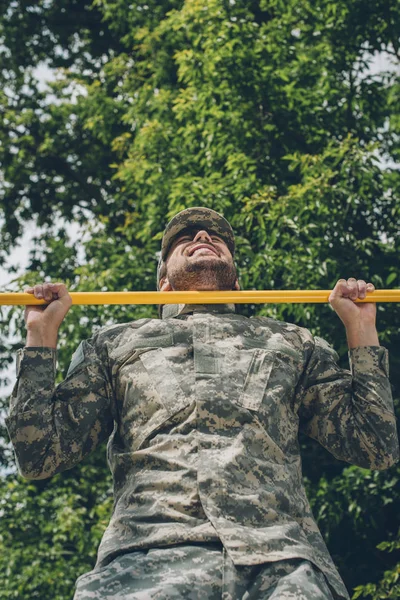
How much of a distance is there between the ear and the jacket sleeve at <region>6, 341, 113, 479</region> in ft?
1.96

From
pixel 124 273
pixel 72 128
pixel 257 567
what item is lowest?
pixel 257 567

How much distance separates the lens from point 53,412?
329 centimetres

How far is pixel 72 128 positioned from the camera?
14.9 meters

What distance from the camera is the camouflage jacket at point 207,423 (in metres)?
3.05

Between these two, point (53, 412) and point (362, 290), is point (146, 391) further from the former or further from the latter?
point (362, 290)

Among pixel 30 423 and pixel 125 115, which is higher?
pixel 125 115

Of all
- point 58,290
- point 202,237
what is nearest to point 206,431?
point 58,290

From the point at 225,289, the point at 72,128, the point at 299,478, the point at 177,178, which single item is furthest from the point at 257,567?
the point at 72,128

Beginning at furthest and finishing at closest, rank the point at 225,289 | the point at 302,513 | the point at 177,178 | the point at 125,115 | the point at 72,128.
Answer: the point at 72,128
the point at 125,115
the point at 177,178
the point at 225,289
the point at 302,513

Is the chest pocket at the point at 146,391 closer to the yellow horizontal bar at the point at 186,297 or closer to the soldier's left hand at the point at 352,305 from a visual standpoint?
the yellow horizontal bar at the point at 186,297

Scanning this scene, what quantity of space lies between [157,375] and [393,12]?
8297 mm

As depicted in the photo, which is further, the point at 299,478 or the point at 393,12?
the point at 393,12

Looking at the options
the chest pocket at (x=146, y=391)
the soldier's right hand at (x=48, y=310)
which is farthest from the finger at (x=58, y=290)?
the chest pocket at (x=146, y=391)

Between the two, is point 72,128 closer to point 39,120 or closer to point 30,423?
point 39,120
